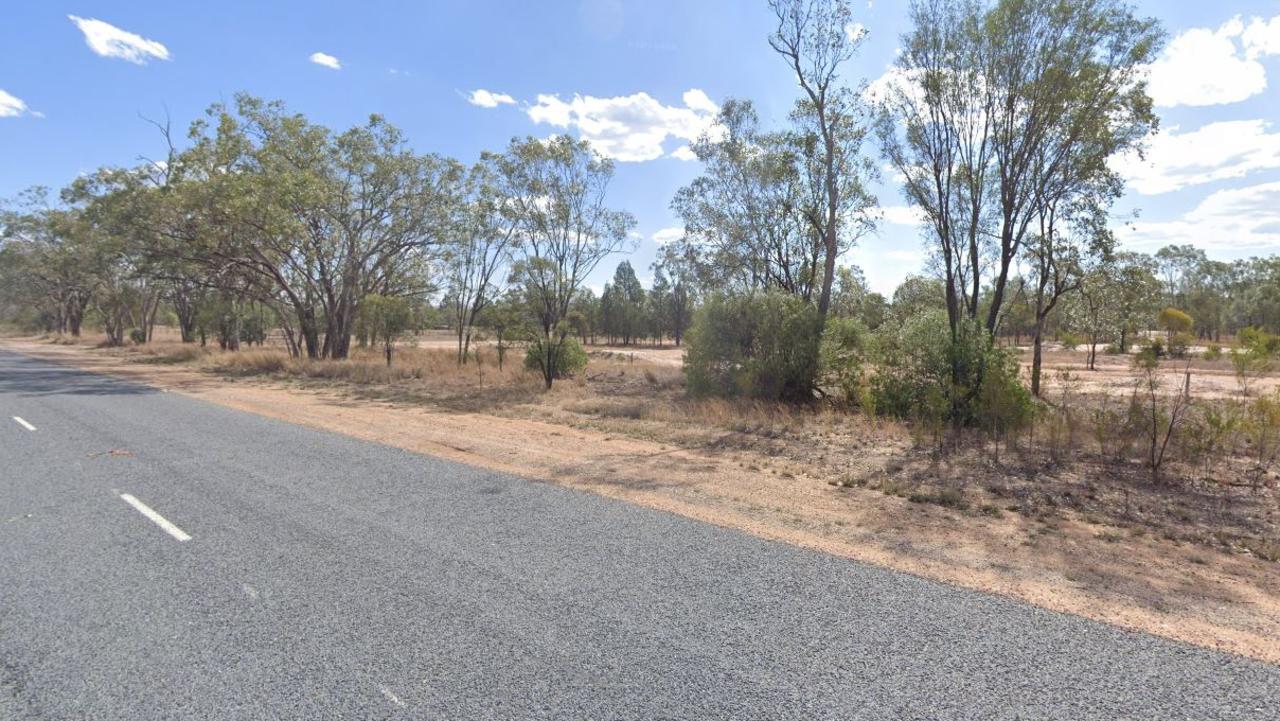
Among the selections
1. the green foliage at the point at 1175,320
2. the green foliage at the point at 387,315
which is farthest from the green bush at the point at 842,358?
the green foliage at the point at 1175,320

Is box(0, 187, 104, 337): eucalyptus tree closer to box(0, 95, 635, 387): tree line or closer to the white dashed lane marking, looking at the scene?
box(0, 95, 635, 387): tree line

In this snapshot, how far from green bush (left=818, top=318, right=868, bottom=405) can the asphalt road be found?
33.7ft

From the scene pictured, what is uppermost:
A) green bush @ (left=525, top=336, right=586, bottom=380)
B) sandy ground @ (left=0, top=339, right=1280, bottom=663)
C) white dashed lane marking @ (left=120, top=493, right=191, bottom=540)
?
green bush @ (left=525, top=336, right=586, bottom=380)

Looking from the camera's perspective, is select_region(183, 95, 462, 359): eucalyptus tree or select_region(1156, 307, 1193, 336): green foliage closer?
select_region(183, 95, 462, 359): eucalyptus tree

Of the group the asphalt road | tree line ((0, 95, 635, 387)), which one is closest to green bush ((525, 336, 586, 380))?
tree line ((0, 95, 635, 387))

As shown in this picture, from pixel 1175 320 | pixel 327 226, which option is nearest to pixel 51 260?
pixel 327 226

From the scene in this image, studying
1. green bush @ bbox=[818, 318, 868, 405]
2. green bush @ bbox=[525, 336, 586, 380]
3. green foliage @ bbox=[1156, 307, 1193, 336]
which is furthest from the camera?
green foliage @ bbox=[1156, 307, 1193, 336]

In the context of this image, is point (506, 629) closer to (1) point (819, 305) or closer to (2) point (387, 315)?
(1) point (819, 305)

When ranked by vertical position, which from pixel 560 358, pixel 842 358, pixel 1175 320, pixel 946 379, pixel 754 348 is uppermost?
pixel 1175 320

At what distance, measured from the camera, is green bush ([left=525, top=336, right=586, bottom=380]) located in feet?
78.7

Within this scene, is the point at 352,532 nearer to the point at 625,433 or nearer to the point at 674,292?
the point at 625,433

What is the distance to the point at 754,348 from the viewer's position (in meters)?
16.6

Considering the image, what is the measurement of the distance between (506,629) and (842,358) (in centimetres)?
1337

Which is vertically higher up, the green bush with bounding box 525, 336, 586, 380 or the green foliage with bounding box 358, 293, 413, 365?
the green foliage with bounding box 358, 293, 413, 365
